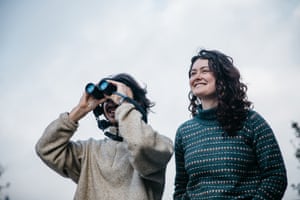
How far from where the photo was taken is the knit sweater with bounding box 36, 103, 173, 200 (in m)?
2.62

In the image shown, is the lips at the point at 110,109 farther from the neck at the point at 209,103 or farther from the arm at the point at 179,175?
the neck at the point at 209,103

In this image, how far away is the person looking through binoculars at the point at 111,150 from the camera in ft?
8.66

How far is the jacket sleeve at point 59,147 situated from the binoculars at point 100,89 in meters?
0.31

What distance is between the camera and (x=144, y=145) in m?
2.57

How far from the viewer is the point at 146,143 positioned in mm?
2578

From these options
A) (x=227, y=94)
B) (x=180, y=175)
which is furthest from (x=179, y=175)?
(x=227, y=94)

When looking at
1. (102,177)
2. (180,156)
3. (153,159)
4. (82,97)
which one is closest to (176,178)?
(180,156)

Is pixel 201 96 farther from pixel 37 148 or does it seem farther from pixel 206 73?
pixel 37 148

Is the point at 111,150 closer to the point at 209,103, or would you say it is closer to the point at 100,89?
the point at 100,89

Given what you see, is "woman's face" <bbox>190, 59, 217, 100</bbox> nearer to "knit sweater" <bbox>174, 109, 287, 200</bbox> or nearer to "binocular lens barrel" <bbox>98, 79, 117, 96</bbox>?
"knit sweater" <bbox>174, 109, 287, 200</bbox>

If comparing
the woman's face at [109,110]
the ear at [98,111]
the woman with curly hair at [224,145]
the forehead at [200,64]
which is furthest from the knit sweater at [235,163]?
the ear at [98,111]

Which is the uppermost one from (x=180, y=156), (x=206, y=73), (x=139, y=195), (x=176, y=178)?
(x=206, y=73)

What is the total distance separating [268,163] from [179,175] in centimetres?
81

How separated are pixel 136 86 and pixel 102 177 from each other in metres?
1.05
